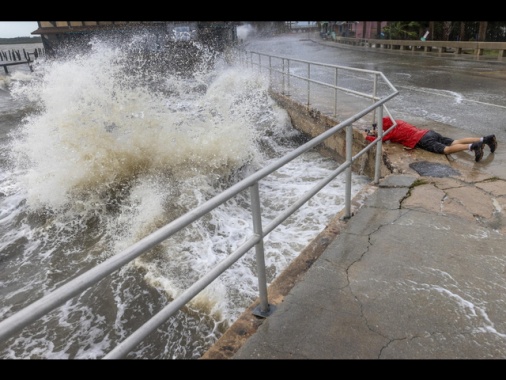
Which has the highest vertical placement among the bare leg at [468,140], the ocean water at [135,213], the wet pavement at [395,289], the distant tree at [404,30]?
the distant tree at [404,30]

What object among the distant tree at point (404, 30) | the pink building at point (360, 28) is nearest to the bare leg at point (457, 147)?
the pink building at point (360, 28)

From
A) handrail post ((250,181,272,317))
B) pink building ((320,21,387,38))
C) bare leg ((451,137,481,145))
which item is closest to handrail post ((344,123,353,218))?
handrail post ((250,181,272,317))

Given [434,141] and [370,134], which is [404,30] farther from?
[434,141]

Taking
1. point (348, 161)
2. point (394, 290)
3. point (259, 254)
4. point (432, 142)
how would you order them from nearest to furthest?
point (259, 254), point (394, 290), point (348, 161), point (432, 142)

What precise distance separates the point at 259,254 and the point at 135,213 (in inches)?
177

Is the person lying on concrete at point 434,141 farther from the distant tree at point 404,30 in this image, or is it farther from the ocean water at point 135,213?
the distant tree at point 404,30

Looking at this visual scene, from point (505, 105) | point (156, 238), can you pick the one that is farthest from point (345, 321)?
point (505, 105)

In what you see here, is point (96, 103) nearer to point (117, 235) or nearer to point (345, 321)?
point (117, 235)

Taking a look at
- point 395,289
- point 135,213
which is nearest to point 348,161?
point 395,289

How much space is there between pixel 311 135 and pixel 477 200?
5829mm

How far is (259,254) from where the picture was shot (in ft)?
7.41

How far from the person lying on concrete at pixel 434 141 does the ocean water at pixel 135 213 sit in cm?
125

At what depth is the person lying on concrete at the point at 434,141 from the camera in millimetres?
5051

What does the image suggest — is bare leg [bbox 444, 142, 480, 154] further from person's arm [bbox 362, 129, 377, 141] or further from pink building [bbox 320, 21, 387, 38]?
pink building [bbox 320, 21, 387, 38]
